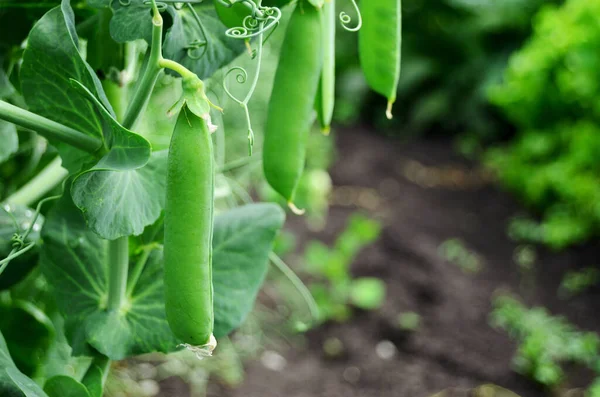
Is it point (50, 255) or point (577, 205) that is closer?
point (50, 255)

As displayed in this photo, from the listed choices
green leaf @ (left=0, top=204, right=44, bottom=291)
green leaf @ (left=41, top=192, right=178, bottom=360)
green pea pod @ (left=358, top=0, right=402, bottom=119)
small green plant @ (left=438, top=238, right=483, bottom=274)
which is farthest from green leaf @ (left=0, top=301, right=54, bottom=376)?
small green plant @ (left=438, top=238, right=483, bottom=274)

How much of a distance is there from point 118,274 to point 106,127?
0.20 meters

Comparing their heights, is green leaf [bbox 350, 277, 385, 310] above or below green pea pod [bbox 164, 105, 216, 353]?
below

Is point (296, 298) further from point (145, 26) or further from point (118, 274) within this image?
point (145, 26)

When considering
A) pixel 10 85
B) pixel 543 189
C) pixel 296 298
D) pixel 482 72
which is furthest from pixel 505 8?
pixel 10 85

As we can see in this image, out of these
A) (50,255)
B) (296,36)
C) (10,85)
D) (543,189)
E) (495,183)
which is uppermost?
(296,36)

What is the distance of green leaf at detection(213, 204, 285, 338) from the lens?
900 mm

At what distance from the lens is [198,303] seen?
24.6 inches

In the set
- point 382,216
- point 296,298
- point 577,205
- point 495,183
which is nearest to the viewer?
point 296,298

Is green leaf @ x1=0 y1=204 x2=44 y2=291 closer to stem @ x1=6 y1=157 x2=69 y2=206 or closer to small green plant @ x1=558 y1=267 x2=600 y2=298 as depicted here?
stem @ x1=6 y1=157 x2=69 y2=206

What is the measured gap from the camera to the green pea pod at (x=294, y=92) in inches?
28.5

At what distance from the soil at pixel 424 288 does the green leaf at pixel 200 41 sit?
1.09 metres

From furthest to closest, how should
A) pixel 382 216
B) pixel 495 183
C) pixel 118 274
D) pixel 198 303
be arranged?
1. pixel 495 183
2. pixel 382 216
3. pixel 118 274
4. pixel 198 303

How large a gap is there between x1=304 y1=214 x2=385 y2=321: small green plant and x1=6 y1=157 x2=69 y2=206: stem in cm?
113
